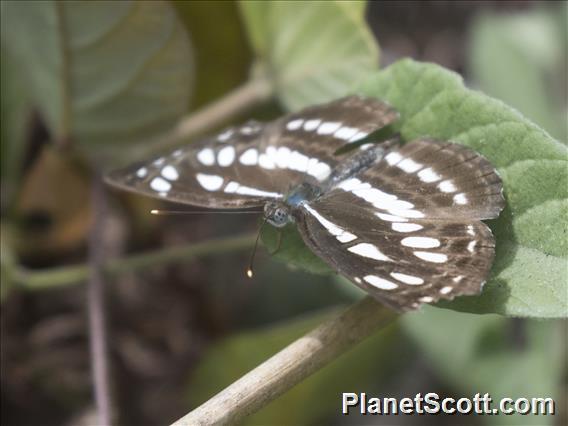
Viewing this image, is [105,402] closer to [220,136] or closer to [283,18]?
[220,136]

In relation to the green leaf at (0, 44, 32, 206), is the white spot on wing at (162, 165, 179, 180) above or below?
below

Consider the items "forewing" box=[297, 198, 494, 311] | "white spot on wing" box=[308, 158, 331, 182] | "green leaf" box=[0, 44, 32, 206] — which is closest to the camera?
"forewing" box=[297, 198, 494, 311]

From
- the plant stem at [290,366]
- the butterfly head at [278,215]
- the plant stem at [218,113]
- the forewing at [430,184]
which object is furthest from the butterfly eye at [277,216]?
the plant stem at [218,113]

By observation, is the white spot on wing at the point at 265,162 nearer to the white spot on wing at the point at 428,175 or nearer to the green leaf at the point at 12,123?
the white spot on wing at the point at 428,175

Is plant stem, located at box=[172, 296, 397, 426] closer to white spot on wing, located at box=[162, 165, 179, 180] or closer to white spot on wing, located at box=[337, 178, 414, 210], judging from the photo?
white spot on wing, located at box=[337, 178, 414, 210]

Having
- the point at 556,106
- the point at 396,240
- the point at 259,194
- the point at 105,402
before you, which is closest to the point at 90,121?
the point at 259,194

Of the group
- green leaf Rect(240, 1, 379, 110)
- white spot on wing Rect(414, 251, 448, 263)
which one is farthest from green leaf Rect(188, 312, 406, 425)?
white spot on wing Rect(414, 251, 448, 263)
